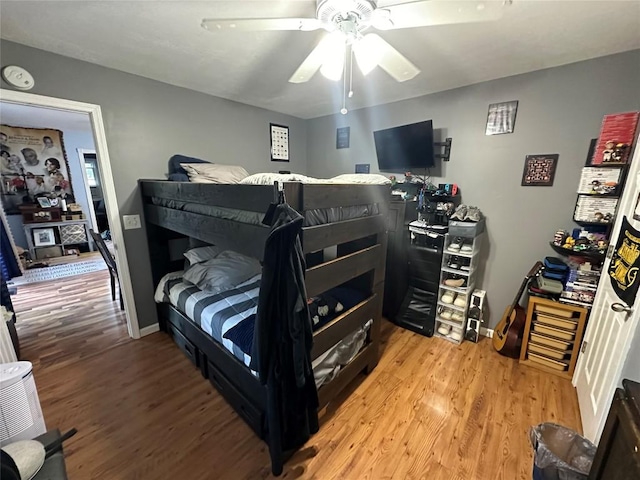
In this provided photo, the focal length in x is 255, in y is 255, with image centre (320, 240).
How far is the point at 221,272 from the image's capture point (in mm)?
2250

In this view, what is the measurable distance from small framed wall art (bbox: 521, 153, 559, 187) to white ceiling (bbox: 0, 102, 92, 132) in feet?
16.7

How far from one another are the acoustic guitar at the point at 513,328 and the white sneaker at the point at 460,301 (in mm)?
338

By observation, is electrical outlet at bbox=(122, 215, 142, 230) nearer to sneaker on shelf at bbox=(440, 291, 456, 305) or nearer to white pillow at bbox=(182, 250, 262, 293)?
white pillow at bbox=(182, 250, 262, 293)

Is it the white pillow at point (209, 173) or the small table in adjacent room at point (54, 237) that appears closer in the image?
the white pillow at point (209, 173)

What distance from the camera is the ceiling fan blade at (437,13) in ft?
3.12

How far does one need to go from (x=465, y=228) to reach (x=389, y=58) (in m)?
1.58

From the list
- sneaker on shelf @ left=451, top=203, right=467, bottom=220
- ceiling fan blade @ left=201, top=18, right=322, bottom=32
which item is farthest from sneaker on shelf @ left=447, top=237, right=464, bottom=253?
ceiling fan blade @ left=201, top=18, right=322, bottom=32

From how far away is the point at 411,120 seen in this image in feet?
9.11

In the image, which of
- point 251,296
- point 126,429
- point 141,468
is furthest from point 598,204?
point 126,429

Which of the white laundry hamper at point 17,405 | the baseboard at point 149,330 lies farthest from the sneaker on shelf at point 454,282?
the baseboard at point 149,330

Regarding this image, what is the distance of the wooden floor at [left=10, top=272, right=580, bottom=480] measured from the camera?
1.42 meters

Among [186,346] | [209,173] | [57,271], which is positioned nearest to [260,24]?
[209,173]

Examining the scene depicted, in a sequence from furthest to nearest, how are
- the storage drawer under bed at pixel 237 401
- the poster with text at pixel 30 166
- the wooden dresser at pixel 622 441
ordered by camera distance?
the poster with text at pixel 30 166 → the storage drawer under bed at pixel 237 401 → the wooden dresser at pixel 622 441

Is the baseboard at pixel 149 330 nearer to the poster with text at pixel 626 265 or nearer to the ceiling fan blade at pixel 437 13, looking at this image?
the ceiling fan blade at pixel 437 13
